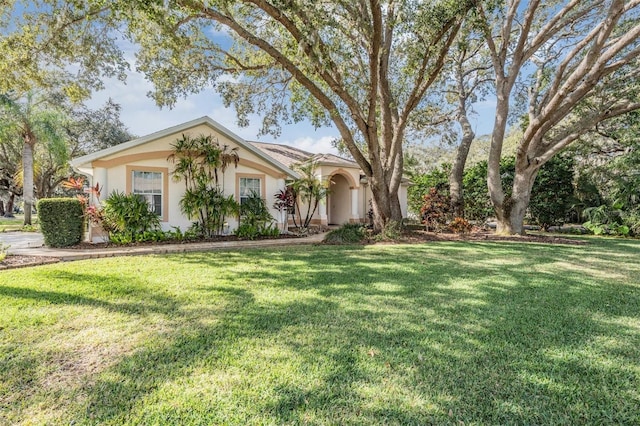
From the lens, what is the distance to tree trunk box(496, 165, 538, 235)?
1258 centimetres

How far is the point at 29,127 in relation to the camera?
1861 centimetres

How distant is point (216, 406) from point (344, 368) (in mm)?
1116

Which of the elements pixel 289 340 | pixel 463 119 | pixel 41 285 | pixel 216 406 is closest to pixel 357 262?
pixel 289 340

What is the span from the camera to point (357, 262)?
7734 millimetres

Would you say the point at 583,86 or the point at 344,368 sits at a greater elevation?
the point at 583,86

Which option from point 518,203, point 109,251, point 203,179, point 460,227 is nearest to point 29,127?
point 203,179

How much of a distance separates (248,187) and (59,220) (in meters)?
6.36

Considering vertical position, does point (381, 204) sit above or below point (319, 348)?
above

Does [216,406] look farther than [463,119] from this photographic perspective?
No

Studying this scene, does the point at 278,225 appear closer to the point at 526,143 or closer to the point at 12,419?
the point at 526,143

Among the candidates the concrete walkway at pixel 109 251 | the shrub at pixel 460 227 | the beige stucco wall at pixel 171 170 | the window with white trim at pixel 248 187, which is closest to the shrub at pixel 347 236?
the concrete walkway at pixel 109 251

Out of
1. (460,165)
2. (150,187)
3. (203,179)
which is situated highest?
(460,165)

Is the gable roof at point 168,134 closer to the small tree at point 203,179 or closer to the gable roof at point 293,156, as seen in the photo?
the small tree at point 203,179

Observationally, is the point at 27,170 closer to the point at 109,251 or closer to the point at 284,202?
the point at 109,251
